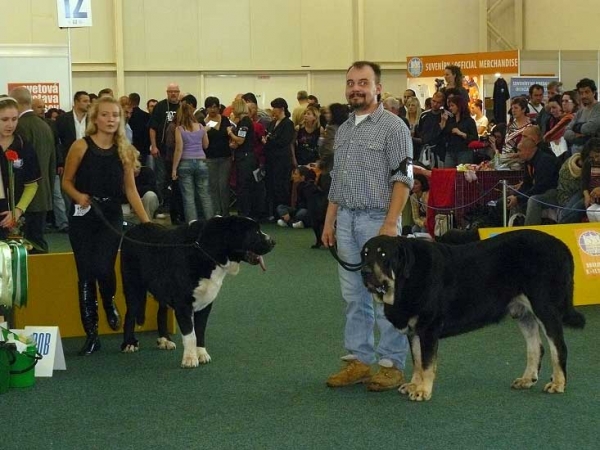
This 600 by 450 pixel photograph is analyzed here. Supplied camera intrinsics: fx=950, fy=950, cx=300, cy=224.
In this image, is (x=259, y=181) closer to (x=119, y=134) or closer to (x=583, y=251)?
(x=583, y=251)

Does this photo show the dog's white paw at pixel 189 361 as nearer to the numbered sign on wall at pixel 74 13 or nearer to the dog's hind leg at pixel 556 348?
the dog's hind leg at pixel 556 348

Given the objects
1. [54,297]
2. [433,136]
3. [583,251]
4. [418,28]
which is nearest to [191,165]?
[433,136]

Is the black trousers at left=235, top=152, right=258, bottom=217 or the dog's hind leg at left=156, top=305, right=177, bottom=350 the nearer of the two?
the dog's hind leg at left=156, top=305, right=177, bottom=350

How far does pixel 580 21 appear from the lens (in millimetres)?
20969

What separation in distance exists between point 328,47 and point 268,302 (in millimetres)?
15805

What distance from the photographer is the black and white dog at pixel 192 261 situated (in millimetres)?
6117

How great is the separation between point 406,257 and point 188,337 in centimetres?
176

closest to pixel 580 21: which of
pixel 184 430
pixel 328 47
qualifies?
pixel 328 47

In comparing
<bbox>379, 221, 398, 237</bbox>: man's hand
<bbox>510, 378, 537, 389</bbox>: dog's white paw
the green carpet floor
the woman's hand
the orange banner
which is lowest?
the green carpet floor

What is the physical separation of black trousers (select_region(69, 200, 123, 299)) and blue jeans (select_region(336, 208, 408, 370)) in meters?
1.65

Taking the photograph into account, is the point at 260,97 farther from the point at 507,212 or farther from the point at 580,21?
the point at 507,212

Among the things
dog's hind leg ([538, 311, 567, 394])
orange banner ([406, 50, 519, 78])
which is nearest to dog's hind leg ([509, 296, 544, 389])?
dog's hind leg ([538, 311, 567, 394])

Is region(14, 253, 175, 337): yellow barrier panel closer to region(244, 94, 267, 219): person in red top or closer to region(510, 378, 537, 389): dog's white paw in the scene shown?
region(510, 378, 537, 389): dog's white paw

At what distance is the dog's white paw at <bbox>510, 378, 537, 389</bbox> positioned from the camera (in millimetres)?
5410
